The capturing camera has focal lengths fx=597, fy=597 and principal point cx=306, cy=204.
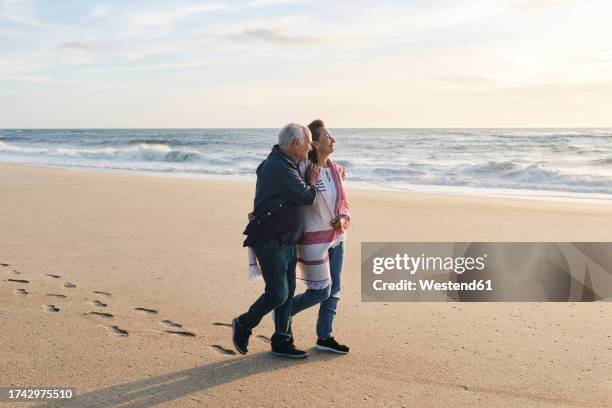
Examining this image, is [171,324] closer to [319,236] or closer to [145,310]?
[145,310]

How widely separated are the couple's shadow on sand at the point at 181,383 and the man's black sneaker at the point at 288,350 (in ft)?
0.11

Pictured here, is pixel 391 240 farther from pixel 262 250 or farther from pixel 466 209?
pixel 262 250

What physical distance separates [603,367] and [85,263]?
489 cm

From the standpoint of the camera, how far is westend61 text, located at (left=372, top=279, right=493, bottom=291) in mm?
5547

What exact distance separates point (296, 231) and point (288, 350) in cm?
82

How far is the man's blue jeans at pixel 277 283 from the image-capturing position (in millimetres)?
3664

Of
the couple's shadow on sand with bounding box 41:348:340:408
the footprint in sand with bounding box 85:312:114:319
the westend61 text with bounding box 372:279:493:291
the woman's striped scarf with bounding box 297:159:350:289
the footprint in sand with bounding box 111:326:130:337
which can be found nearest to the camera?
the couple's shadow on sand with bounding box 41:348:340:408

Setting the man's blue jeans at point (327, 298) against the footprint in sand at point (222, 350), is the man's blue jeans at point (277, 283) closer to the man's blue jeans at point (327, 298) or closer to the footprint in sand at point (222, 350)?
the man's blue jeans at point (327, 298)

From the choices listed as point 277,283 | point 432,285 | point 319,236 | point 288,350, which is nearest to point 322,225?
point 319,236

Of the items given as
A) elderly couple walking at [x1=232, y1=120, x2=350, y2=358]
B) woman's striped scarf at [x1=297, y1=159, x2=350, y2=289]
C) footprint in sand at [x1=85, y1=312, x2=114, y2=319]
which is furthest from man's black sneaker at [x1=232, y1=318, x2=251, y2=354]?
footprint in sand at [x1=85, y1=312, x2=114, y2=319]

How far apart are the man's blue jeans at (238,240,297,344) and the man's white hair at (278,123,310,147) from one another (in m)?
0.61

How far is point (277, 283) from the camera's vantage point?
12.1ft

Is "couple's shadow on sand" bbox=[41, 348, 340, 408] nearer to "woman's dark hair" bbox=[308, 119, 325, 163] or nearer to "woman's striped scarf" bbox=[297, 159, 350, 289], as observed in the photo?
"woman's striped scarf" bbox=[297, 159, 350, 289]

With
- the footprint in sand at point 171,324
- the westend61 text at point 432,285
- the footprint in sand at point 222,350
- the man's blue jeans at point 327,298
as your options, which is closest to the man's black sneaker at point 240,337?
the footprint in sand at point 222,350
